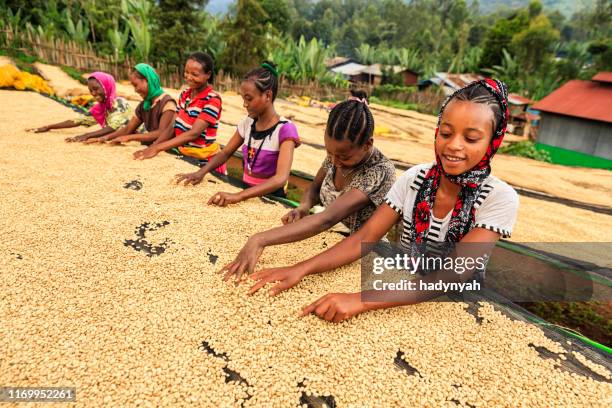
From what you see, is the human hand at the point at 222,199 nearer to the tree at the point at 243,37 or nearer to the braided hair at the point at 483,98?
the braided hair at the point at 483,98

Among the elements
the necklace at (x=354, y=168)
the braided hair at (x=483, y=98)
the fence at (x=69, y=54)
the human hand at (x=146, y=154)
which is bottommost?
the human hand at (x=146, y=154)

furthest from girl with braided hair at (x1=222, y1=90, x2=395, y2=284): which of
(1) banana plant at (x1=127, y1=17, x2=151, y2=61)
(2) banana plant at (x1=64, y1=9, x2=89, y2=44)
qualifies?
(2) banana plant at (x1=64, y1=9, x2=89, y2=44)

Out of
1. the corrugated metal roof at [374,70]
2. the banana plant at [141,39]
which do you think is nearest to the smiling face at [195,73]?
the banana plant at [141,39]

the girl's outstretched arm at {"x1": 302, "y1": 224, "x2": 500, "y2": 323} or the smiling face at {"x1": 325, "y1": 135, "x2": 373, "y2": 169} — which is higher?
the smiling face at {"x1": 325, "y1": 135, "x2": 373, "y2": 169}

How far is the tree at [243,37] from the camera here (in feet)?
46.2

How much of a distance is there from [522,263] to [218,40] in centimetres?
1522

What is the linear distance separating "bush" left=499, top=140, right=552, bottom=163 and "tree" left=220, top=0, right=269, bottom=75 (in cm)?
981

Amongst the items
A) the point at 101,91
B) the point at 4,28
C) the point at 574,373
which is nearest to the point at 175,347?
the point at 574,373

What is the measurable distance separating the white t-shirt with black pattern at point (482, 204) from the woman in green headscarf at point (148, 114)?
2254 mm

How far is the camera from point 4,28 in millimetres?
11938

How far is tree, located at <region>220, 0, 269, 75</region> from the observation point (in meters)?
14.1

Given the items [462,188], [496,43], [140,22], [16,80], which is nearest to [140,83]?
[462,188]

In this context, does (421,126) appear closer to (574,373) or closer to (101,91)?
(101,91)

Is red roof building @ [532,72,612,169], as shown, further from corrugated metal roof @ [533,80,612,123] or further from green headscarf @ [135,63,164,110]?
green headscarf @ [135,63,164,110]
